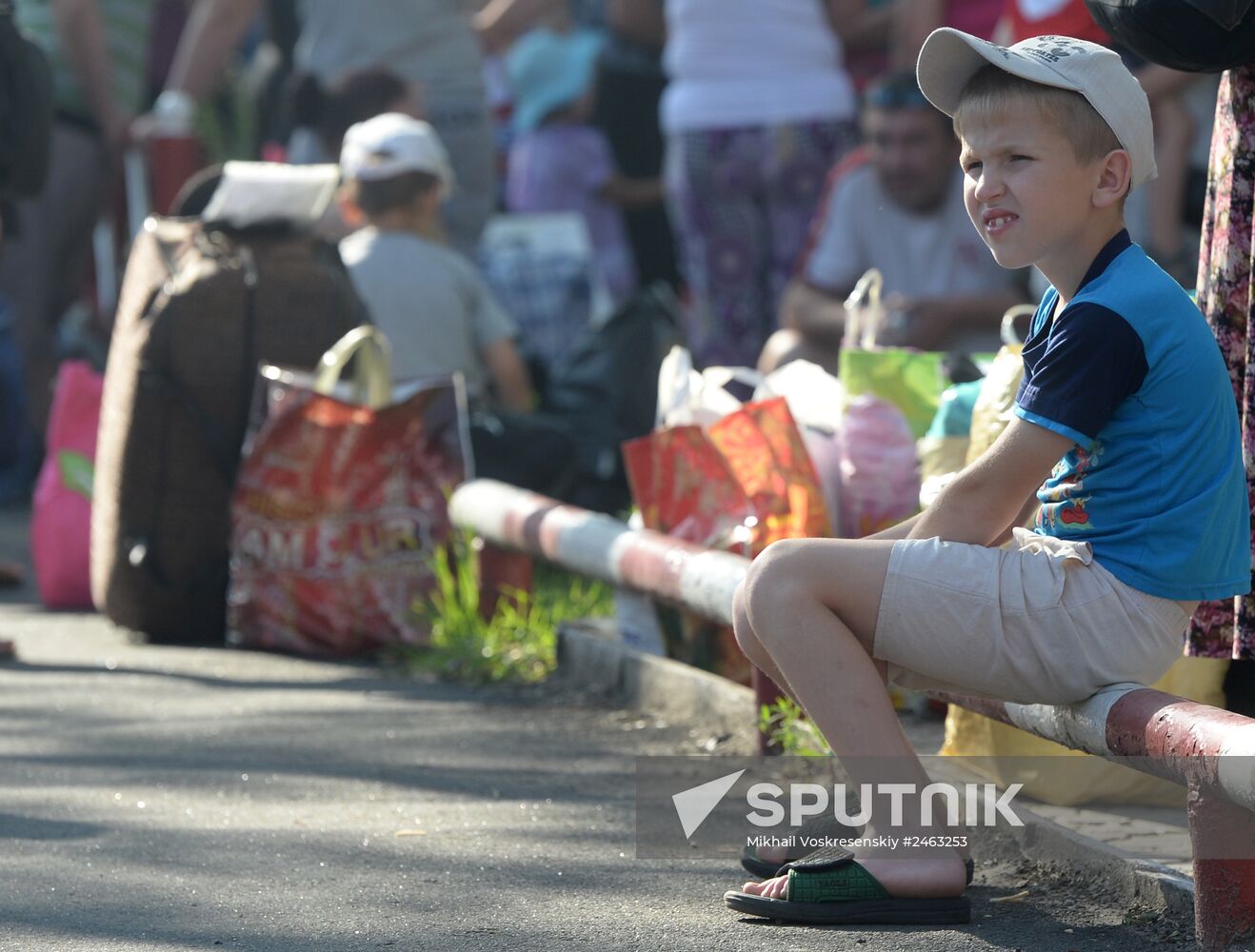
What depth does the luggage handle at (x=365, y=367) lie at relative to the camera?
5602mm

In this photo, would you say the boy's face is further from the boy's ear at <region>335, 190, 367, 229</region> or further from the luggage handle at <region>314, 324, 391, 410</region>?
the boy's ear at <region>335, 190, 367, 229</region>

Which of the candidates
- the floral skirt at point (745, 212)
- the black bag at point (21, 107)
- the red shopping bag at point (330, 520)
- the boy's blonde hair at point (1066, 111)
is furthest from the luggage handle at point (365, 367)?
the boy's blonde hair at point (1066, 111)

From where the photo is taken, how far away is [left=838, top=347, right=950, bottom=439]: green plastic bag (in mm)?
4758

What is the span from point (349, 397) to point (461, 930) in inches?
112

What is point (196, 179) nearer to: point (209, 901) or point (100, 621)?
point (100, 621)

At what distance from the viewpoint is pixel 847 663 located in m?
Result: 3.11

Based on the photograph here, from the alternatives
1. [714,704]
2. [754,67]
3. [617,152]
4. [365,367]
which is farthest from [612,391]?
[617,152]

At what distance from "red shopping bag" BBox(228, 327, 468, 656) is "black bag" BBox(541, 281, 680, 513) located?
1.30 meters

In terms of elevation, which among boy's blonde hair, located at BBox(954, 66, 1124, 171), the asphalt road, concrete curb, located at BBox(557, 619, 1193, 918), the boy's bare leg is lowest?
the asphalt road

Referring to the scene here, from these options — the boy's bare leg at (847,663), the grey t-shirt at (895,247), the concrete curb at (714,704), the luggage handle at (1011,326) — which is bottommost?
the concrete curb at (714,704)

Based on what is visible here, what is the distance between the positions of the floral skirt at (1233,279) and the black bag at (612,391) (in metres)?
3.52

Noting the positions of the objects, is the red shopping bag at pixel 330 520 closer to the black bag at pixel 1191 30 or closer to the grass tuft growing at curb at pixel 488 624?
the grass tuft growing at curb at pixel 488 624

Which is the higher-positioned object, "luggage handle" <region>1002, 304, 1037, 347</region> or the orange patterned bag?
"luggage handle" <region>1002, 304, 1037, 347</region>

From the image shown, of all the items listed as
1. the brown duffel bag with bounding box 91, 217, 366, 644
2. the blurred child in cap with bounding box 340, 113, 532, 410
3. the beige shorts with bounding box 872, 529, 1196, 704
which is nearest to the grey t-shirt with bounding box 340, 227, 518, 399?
the blurred child in cap with bounding box 340, 113, 532, 410
